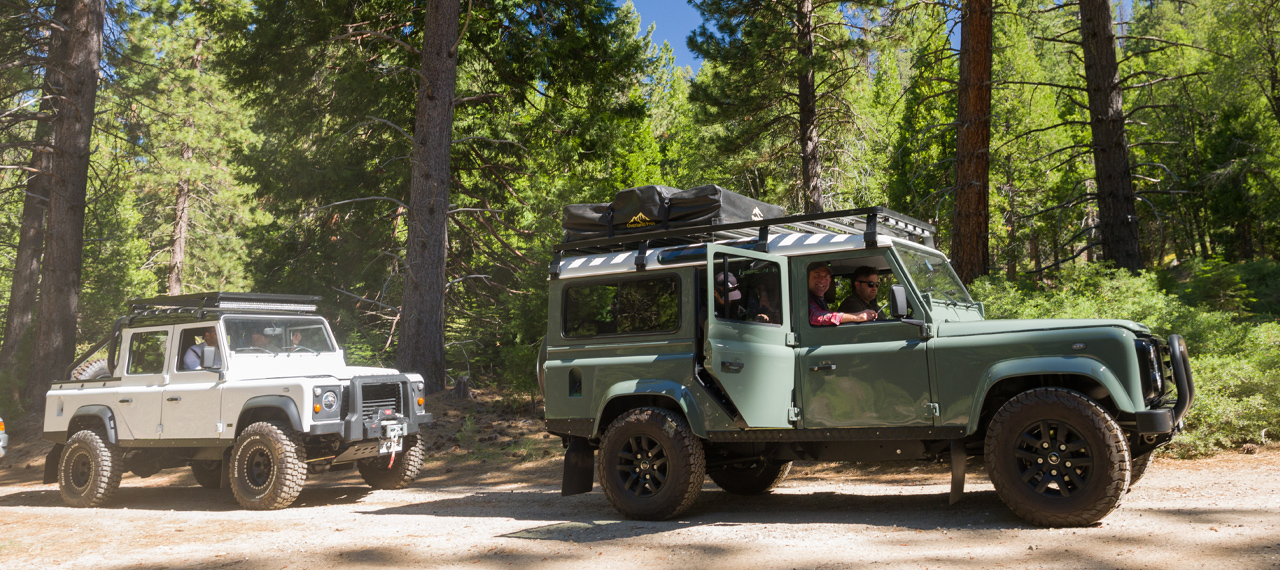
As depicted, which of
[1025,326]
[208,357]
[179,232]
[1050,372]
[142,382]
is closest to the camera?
[1050,372]

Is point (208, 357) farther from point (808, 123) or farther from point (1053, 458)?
point (808, 123)

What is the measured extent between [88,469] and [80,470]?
0.16 m

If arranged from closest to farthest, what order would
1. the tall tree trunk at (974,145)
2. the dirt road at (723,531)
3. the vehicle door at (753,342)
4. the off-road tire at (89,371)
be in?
the dirt road at (723,531)
the vehicle door at (753,342)
the off-road tire at (89,371)
the tall tree trunk at (974,145)

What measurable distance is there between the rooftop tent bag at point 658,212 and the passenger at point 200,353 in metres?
4.86

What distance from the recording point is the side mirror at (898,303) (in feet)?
20.6

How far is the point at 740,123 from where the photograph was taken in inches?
820

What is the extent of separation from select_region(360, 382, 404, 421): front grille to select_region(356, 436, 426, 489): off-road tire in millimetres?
526

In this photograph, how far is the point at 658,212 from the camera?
25.7ft

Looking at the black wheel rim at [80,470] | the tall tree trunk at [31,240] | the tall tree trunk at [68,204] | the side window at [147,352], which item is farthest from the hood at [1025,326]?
the tall tree trunk at [31,240]

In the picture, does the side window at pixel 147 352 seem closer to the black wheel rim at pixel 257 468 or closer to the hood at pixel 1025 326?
the black wheel rim at pixel 257 468

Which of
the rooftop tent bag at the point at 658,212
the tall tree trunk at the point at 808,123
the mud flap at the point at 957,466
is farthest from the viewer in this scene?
the tall tree trunk at the point at 808,123

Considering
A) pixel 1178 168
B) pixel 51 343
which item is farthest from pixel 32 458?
pixel 1178 168

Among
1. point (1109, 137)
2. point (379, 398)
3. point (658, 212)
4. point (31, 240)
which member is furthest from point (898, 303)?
point (31, 240)

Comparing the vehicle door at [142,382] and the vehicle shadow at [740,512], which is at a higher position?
the vehicle door at [142,382]
